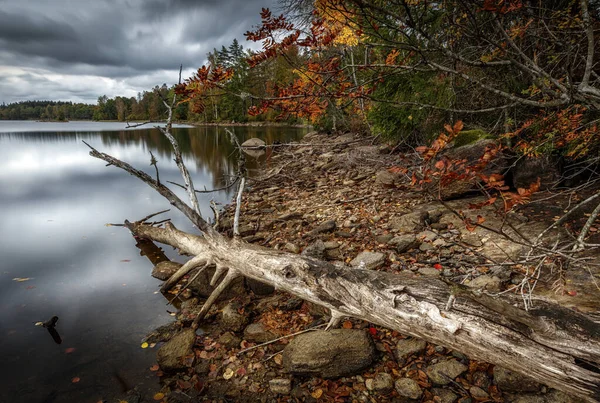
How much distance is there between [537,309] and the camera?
243 cm

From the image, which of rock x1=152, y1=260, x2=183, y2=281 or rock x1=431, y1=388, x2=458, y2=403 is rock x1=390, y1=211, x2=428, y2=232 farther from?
rock x1=152, y1=260, x2=183, y2=281

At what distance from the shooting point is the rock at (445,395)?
112 inches

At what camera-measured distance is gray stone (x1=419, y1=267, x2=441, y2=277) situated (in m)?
4.31

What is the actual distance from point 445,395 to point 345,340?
1.08m

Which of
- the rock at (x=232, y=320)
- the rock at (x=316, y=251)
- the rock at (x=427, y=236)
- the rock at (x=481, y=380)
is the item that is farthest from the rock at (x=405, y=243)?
the rock at (x=232, y=320)

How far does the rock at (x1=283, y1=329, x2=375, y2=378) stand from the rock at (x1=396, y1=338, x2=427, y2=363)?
30 cm

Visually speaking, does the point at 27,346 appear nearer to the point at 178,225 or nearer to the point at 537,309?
the point at 178,225

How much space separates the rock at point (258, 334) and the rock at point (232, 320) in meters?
0.14

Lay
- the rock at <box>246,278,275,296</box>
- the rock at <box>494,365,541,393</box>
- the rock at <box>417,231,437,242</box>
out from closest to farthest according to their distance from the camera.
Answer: the rock at <box>494,365,541,393</box>
the rock at <box>246,278,275,296</box>
the rock at <box>417,231,437,242</box>

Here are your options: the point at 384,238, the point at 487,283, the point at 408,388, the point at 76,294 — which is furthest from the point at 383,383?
the point at 76,294

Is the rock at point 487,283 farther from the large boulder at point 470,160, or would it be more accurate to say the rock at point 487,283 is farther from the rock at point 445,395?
the large boulder at point 470,160

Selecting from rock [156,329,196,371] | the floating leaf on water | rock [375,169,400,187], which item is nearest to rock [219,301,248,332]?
rock [156,329,196,371]

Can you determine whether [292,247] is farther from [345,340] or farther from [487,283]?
[487,283]

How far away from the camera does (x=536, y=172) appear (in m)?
5.98
